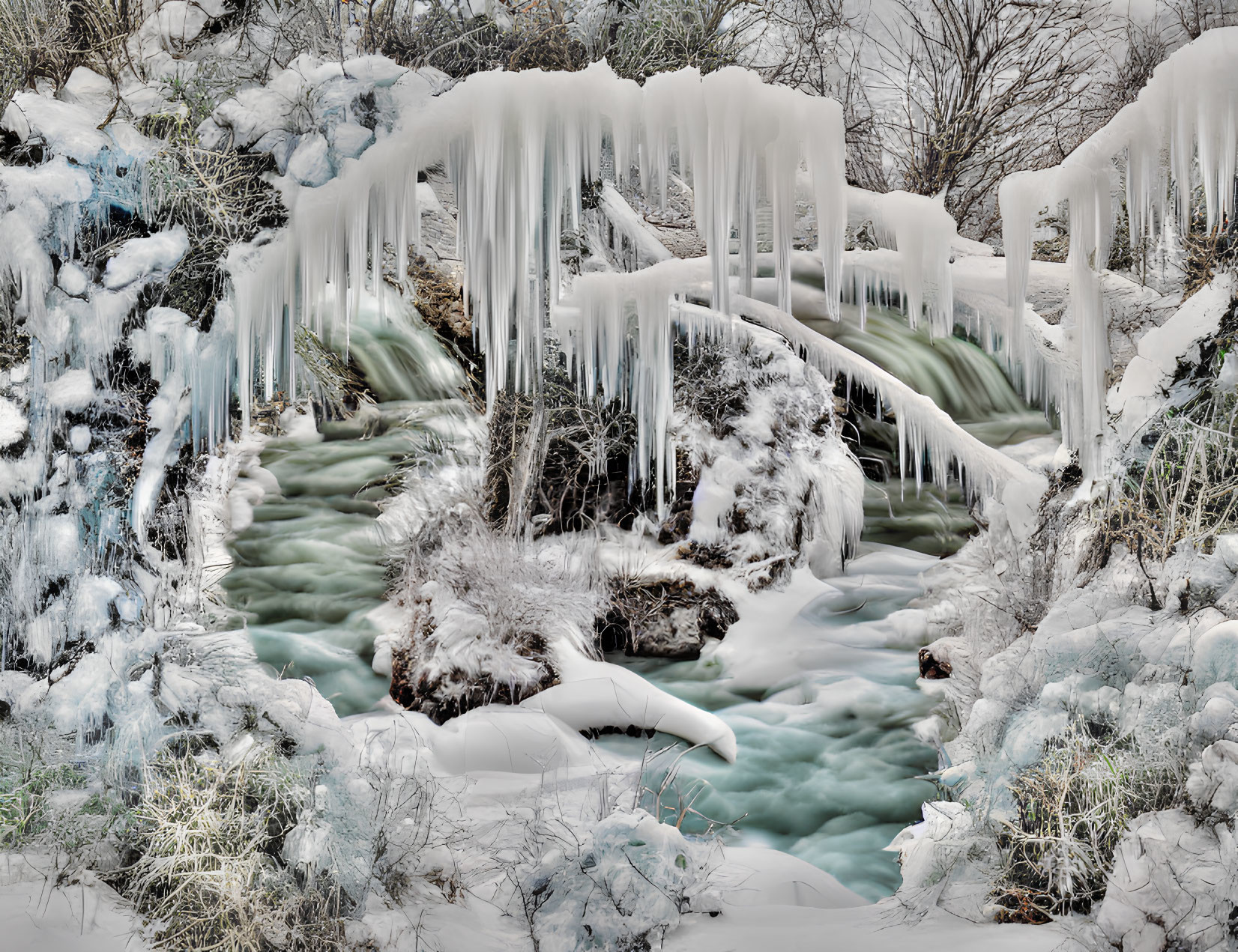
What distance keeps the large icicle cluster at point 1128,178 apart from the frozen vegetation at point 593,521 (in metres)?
0.02

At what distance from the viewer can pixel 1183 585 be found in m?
2.80

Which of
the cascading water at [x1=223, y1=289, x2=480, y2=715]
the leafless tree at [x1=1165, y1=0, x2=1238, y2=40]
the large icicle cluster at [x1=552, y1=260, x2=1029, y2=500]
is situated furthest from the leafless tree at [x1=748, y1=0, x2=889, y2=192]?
the cascading water at [x1=223, y1=289, x2=480, y2=715]

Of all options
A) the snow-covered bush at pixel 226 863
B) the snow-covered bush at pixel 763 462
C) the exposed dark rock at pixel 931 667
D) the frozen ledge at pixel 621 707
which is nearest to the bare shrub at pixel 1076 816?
the snow-covered bush at pixel 226 863

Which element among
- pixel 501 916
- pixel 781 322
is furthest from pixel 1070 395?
pixel 501 916

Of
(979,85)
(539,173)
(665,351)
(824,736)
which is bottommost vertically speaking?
(824,736)

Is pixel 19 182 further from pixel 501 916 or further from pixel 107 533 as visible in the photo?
pixel 501 916

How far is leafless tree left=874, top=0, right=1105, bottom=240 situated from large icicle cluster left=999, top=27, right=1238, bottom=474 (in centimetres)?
243

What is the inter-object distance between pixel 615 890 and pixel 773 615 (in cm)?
357

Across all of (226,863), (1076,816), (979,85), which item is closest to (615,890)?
(226,863)

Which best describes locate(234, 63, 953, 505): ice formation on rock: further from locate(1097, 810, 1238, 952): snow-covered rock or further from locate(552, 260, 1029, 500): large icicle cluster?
locate(1097, 810, 1238, 952): snow-covered rock

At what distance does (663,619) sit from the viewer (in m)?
5.86

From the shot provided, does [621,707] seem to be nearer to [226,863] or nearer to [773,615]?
[773,615]

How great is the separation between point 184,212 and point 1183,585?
11.9 ft

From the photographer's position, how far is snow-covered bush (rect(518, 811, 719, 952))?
8.57ft
